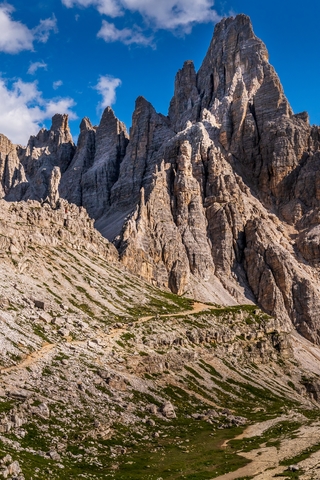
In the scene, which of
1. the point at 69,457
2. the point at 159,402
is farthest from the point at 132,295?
the point at 69,457

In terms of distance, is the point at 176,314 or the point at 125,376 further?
the point at 176,314

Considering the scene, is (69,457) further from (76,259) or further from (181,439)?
(76,259)

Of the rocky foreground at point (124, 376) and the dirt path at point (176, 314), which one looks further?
the dirt path at point (176, 314)

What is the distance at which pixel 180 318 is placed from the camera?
13588 centimetres

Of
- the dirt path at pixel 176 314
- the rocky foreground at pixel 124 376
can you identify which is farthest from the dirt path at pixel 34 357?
the dirt path at pixel 176 314

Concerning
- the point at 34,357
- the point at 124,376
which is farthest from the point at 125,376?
the point at 34,357

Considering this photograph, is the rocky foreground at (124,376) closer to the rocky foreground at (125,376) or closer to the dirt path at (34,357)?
the rocky foreground at (125,376)

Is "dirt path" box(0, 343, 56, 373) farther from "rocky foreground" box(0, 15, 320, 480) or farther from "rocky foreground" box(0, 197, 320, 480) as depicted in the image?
"rocky foreground" box(0, 197, 320, 480)

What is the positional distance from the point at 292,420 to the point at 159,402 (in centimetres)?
2583

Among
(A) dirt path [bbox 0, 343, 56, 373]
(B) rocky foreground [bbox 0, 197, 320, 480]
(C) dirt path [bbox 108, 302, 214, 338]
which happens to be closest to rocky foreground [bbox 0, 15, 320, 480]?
(A) dirt path [bbox 0, 343, 56, 373]

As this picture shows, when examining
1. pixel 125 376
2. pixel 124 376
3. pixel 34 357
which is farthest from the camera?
pixel 125 376

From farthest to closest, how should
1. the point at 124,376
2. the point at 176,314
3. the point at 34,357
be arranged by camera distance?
the point at 176,314, the point at 124,376, the point at 34,357

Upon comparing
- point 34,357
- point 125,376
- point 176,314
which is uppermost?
point 176,314

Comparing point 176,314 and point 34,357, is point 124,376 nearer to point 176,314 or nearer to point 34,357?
point 34,357
